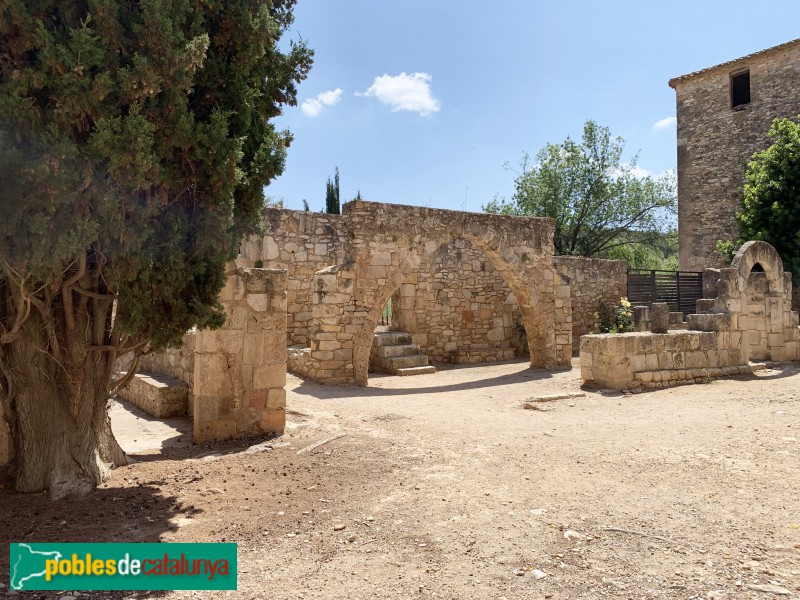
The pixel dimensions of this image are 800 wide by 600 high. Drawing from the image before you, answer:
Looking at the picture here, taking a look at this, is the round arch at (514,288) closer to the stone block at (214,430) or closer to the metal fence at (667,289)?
the stone block at (214,430)

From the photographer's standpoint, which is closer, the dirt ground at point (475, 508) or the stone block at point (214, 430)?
the dirt ground at point (475, 508)

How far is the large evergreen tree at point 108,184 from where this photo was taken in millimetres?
3033

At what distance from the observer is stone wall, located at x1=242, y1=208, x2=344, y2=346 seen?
11188mm

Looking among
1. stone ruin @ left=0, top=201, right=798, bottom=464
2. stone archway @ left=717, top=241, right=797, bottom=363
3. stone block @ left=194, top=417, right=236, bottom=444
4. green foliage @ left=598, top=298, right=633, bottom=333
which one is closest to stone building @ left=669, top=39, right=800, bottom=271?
green foliage @ left=598, top=298, right=633, bottom=333

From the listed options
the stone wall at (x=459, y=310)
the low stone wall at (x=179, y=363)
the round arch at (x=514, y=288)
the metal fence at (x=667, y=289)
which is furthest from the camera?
the metal fence at (x=667, y=289)

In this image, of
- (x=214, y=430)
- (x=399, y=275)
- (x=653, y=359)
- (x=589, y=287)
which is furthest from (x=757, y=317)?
(x=214, y=430)

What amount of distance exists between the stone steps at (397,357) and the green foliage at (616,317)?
5990 millimetres

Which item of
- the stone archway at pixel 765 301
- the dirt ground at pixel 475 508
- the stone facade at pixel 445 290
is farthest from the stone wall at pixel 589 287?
the dirt ground at pixel 475 508

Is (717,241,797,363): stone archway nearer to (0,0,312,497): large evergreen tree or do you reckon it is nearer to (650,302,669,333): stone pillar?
(650,302,669,333): stone pillar

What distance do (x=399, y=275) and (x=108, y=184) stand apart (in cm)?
752

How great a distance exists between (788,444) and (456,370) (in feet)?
24.5

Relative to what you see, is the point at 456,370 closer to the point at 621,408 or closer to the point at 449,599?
the point at 621,408

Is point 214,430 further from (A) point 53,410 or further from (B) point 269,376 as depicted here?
(A) point 53,410

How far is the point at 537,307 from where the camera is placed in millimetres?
12078
